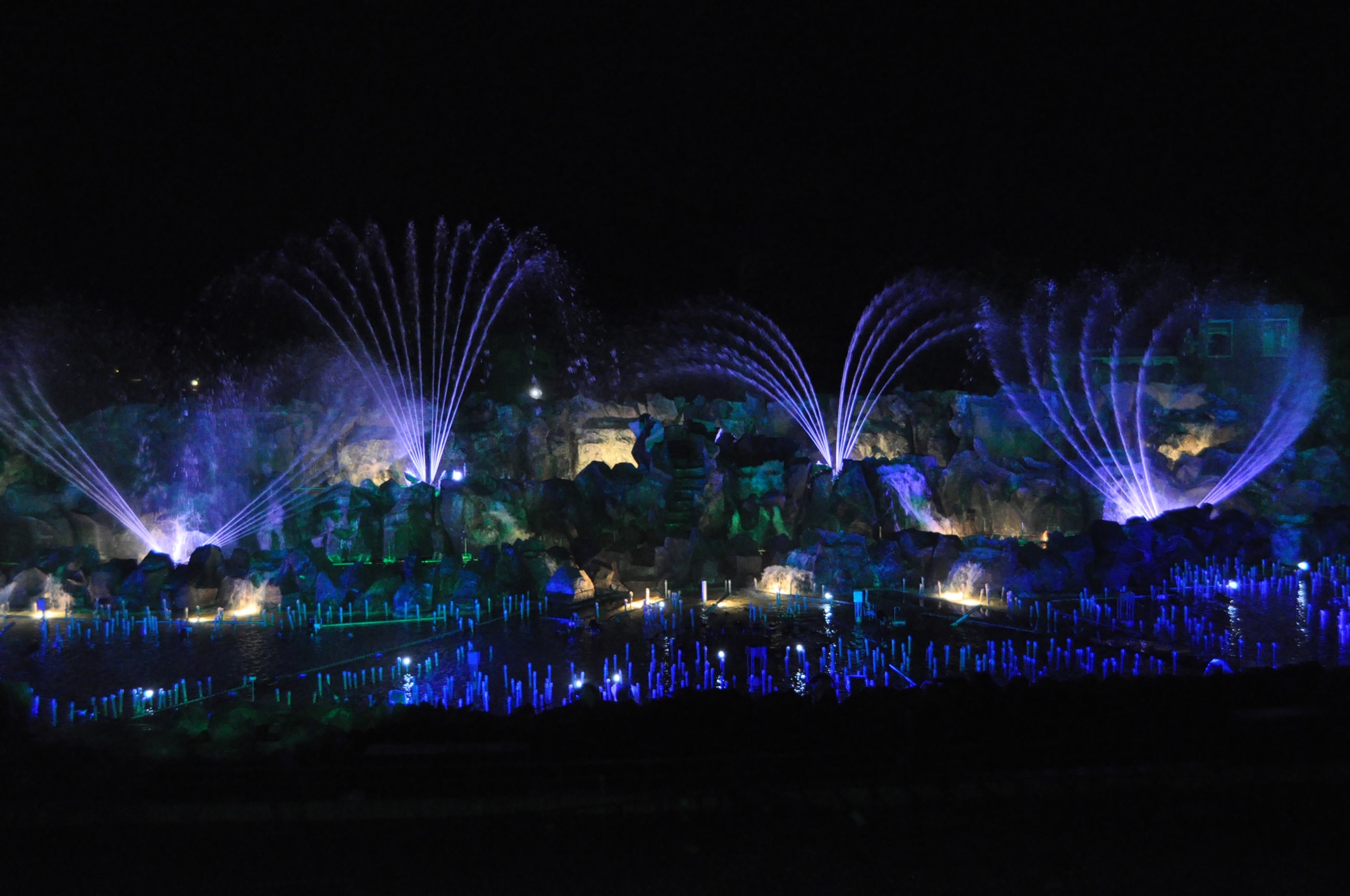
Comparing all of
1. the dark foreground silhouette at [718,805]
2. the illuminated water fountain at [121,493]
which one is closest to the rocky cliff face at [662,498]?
the illuminated water fountain at [121,493]

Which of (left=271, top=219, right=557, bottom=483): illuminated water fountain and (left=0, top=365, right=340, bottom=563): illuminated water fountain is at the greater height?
(left=271, top=219, right=557, bottom=483): illuminated water fountain

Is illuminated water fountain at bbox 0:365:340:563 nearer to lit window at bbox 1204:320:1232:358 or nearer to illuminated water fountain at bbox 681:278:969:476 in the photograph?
illuminated water fountain at bbox 681:278:969:476

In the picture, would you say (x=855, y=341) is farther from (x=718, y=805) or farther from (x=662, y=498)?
(x=718, y=805)

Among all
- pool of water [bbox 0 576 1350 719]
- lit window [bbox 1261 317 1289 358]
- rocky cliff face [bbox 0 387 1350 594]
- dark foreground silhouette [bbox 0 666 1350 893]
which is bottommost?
pool of water [bbox 0 576 1350 719]

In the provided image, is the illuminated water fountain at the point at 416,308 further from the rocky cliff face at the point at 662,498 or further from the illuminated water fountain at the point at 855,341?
the illuminated water fountain at the point at 855,341

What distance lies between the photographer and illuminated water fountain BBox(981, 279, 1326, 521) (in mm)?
23266

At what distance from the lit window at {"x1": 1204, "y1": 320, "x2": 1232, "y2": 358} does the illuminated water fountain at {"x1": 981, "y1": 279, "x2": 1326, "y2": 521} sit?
0.92 m

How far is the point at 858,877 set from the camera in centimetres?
456

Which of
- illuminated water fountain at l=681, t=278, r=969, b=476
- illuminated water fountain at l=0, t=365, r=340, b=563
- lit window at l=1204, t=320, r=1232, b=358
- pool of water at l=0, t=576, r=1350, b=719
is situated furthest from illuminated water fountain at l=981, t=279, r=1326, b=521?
illuminated water fountain at l=0, t=365, r=340, b=563

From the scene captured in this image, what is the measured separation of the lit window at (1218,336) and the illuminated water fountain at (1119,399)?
0.92 m

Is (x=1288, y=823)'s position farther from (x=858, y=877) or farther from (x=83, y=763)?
(x=83, y=763)

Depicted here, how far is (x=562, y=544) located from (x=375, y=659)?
781 cm

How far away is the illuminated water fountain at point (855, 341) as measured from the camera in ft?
119

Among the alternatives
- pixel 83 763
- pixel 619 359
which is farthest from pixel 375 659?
pixel 619 359
